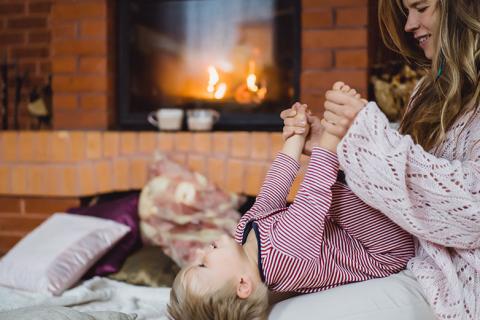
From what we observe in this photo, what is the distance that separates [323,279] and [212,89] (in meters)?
1.58

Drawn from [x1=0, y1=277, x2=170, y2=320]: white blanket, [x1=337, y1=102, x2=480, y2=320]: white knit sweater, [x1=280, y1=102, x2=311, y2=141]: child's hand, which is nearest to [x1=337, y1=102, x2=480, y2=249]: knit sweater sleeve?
[x1=337, y1=102, x2=480, y2=320]: white knit sweater

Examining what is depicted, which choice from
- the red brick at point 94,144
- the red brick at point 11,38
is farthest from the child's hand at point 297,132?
the red brick at point 11,38

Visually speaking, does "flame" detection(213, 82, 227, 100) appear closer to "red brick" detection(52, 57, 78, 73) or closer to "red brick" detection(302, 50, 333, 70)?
"red brick" detection(302, 50, 333, 70)

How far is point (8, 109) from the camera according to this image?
3.20 m

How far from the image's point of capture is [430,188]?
106 centimetres

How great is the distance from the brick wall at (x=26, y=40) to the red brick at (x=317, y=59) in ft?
4.62

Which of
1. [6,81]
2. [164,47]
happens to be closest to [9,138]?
[6,81]

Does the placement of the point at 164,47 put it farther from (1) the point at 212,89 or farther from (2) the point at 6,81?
(2) the point at 6,81

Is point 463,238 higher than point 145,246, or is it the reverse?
point 463,238

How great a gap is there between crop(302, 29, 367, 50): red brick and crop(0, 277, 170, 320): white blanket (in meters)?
1.12

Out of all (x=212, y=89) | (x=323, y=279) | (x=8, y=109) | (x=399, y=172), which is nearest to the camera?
(x=399, y=172)

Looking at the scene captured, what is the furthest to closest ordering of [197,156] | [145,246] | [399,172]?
1. [197,156]
2. [145,246]
3. [399,172]

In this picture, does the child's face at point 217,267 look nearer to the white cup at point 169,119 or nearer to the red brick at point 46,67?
the white cup at point 169,119

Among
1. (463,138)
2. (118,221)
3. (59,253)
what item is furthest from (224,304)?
(118,221)
